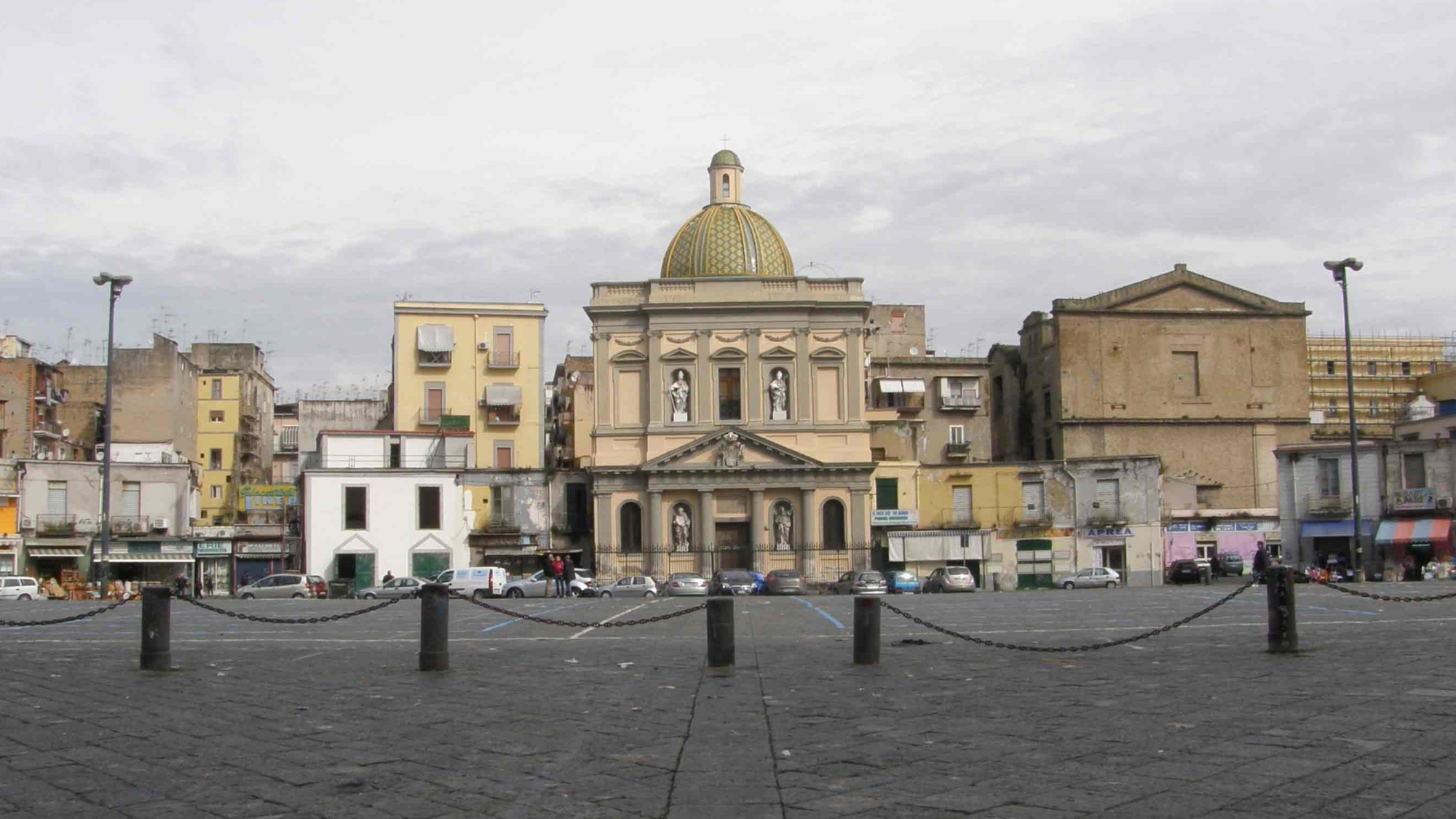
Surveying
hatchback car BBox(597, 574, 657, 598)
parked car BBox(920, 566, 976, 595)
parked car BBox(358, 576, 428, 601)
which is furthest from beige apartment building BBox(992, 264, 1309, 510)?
parked car BBox(358, 576, 428, 601)

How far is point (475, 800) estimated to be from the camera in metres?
8.37

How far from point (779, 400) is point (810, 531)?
602cm

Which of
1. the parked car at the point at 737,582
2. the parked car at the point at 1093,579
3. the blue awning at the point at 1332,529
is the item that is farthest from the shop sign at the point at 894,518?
the blue awning at the point at 1332,529

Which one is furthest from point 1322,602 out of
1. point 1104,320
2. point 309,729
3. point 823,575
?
point 1104,320

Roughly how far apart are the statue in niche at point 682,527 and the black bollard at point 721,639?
155 ft

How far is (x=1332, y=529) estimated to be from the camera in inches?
2404

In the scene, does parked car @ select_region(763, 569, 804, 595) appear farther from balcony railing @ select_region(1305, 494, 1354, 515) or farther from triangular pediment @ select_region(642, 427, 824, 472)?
balcony railing @ select_region(1305, 494, 1354, 515)

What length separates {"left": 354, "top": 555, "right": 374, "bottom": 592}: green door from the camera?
62.1m

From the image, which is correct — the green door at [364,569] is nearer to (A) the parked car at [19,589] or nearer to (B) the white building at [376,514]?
(B) the white building at [376,514]

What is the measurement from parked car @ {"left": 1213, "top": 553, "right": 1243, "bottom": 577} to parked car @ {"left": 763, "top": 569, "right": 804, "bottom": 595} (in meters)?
19.0

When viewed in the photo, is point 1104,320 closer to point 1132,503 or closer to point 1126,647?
point 1132,503

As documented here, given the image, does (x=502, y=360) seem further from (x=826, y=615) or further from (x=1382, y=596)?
(x=1382, y=596)

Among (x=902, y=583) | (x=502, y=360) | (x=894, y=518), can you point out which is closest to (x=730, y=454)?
(x=894, y=518)

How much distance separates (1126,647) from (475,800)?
38.4ft
